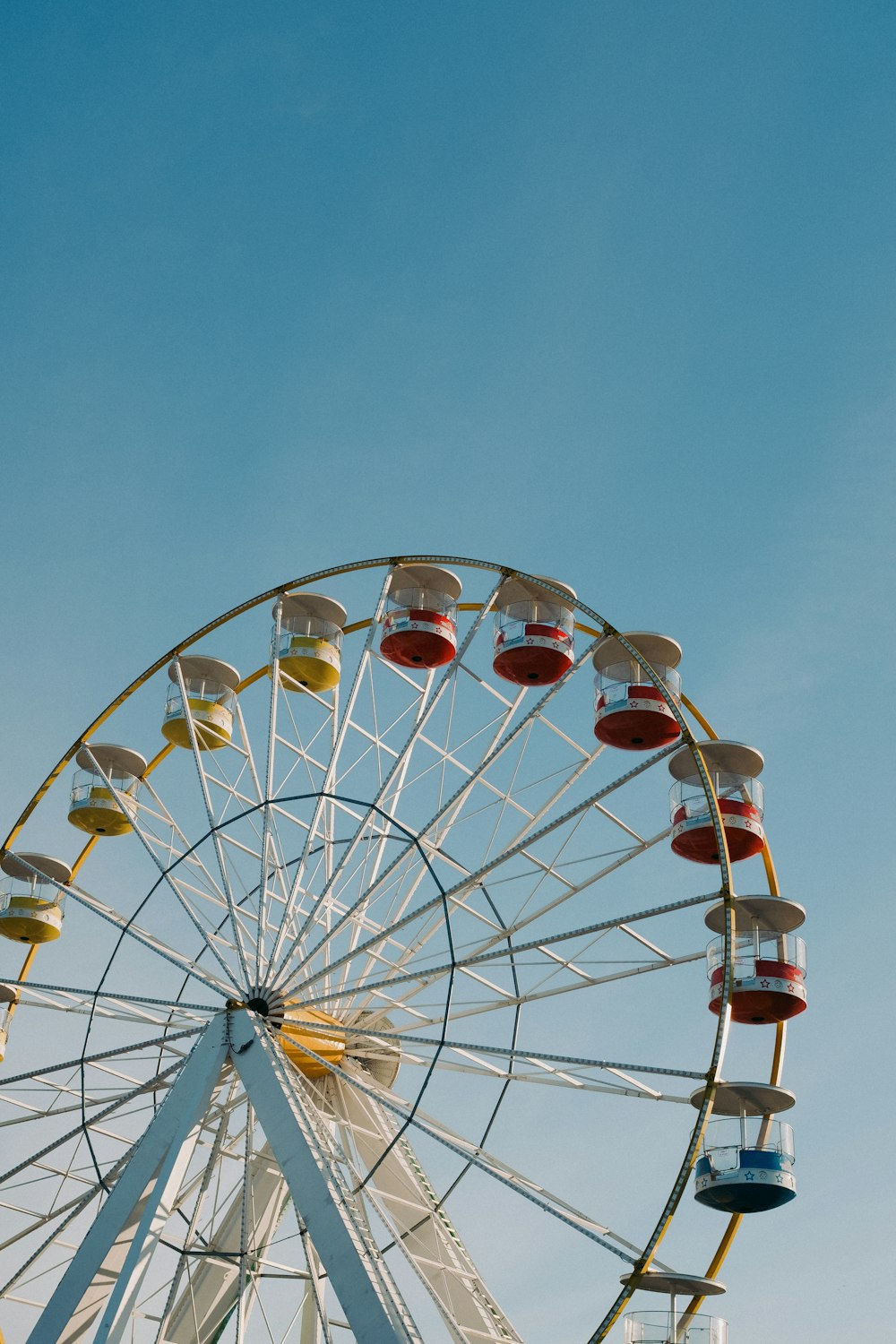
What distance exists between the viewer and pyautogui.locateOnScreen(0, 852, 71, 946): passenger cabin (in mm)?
22953

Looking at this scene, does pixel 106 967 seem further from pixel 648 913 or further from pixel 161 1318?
pixel 648 913

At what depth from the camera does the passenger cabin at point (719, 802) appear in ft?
65.9

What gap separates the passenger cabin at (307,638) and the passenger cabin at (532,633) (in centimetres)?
257

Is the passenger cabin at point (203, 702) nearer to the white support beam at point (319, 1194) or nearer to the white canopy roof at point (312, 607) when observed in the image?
the white canopy roof at point (312, 607)

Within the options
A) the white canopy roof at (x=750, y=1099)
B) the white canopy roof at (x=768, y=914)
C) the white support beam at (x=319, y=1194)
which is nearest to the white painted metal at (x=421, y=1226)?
the white support beam at (x=319, y=1194)

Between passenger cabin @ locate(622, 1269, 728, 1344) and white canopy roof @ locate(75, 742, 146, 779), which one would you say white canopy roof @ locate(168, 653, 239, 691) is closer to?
white canopy roof @ locate(75, 742, 146, 779)

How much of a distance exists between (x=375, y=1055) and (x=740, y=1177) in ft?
14.8

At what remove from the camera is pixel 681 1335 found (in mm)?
17859

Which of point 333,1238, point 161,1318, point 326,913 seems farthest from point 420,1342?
point 326,913

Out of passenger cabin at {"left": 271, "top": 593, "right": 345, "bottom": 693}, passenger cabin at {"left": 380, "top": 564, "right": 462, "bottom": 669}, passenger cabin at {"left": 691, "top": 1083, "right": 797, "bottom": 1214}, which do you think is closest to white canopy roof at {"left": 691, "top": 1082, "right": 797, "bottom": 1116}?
passenger cabin at {"left": 691, "top": 1083, "right": 797, "bottom": 1214}

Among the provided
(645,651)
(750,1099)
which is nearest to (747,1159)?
(750,1099)

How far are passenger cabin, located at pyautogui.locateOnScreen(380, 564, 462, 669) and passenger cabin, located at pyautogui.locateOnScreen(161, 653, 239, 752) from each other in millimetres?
2715

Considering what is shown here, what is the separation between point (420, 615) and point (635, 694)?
3092 millimetres

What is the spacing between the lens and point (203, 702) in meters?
23.1
